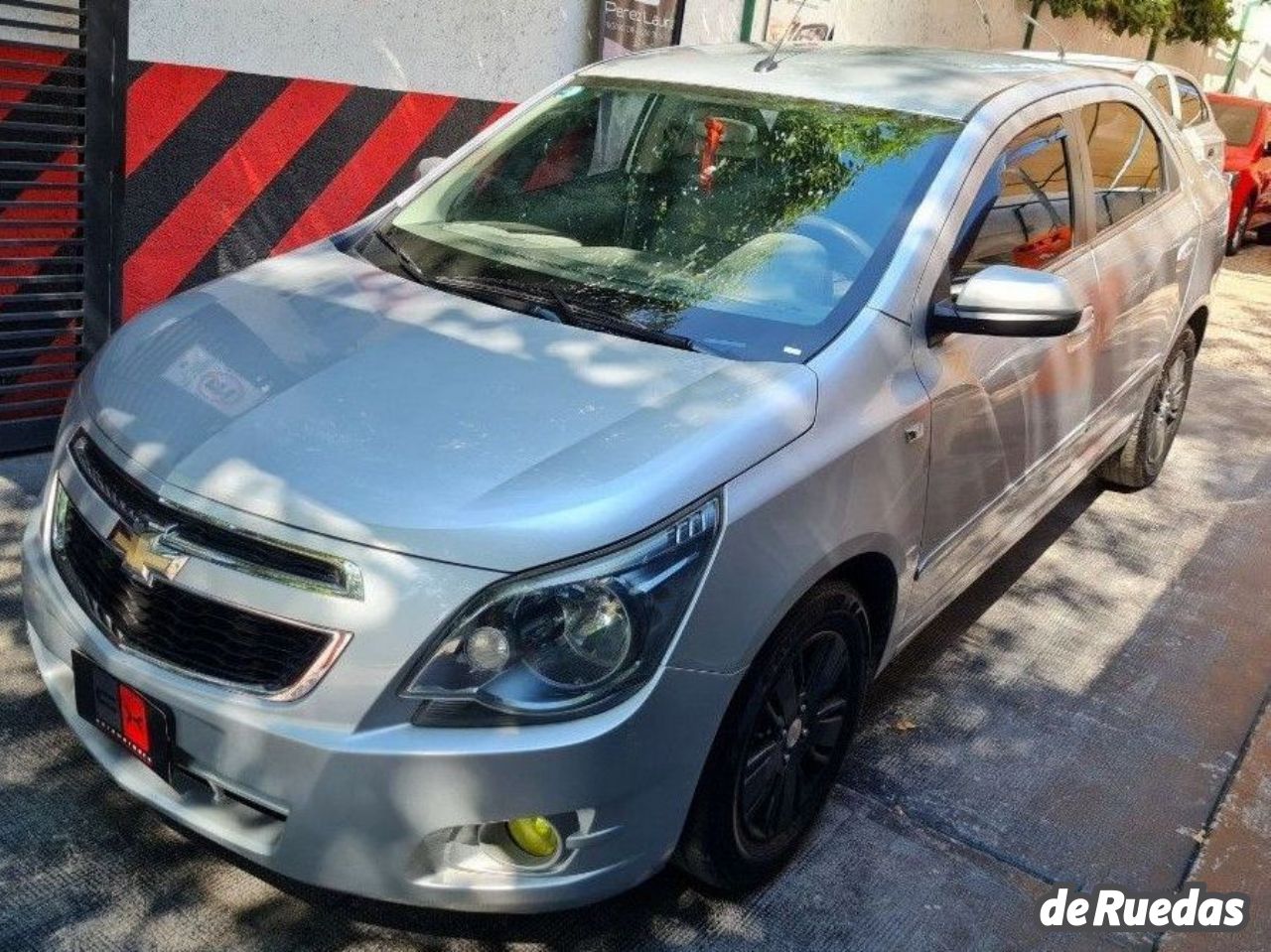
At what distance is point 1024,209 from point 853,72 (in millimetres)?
634

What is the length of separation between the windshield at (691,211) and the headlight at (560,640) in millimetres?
779

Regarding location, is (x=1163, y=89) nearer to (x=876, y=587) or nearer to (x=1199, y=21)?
(x=876, y=587)

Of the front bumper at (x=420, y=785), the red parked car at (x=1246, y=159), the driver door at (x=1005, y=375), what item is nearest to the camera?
the front bumper at (x=420, y=785)

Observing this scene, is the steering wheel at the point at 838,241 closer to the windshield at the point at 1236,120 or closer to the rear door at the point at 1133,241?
the rear door at the point at 1133,241

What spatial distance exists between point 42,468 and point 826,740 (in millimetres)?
3116

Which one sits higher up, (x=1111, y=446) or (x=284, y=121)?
(x=284, y=121)

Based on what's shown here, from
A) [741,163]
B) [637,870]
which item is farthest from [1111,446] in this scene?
[637,870]

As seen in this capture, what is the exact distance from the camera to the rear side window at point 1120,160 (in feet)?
15.0

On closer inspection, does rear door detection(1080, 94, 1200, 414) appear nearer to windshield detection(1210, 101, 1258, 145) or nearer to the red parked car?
the red parked car

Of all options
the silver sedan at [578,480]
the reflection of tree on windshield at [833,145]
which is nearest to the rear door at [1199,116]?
the silver sedan at [578,480]

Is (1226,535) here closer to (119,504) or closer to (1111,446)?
(1111,446)

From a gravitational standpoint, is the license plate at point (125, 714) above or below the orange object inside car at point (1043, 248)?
below

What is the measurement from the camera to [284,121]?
6051mm

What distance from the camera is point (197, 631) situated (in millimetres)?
2553
